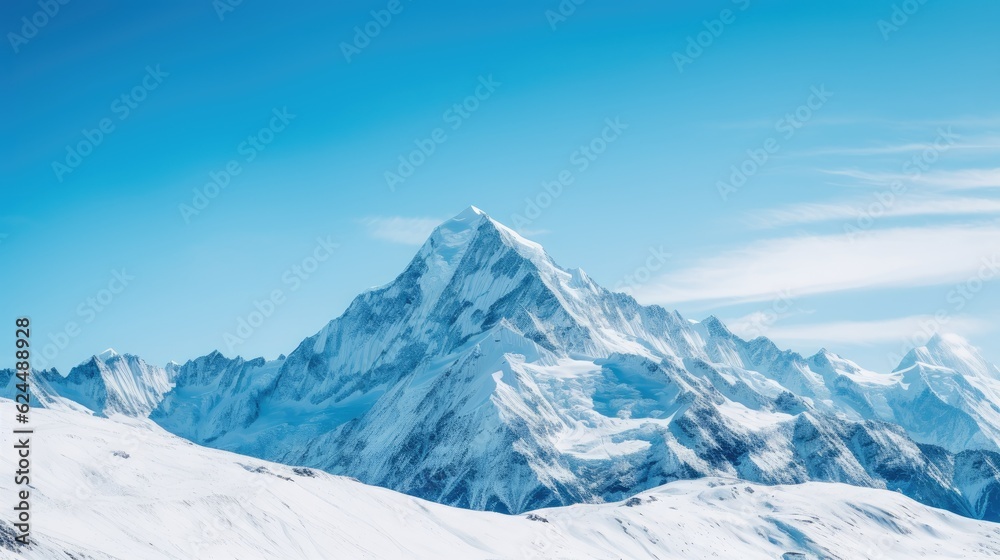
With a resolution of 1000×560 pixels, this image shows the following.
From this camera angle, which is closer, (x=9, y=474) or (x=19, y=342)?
(x=19, y=342)

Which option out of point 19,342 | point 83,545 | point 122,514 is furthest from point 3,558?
point 122,514

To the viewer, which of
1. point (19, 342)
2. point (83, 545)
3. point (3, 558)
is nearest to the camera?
point (19, 342)

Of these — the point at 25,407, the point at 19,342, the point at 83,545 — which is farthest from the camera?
the point at 25,407

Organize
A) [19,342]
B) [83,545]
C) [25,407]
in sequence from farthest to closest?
1. [25,407]
2. [83,545]
3. [19,342]

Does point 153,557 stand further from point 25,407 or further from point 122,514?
point 25,407

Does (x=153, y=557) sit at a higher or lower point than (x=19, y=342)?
lower

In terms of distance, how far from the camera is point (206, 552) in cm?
19688

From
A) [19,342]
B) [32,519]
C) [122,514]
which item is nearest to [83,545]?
[32,519]

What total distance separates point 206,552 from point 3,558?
4827 cm

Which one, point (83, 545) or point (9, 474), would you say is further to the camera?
point (9, 474)

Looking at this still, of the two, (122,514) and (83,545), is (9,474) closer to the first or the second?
(122,514)

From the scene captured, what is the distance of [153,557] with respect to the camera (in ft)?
599

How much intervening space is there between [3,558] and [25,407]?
1636 inches

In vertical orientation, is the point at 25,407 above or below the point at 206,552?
above
